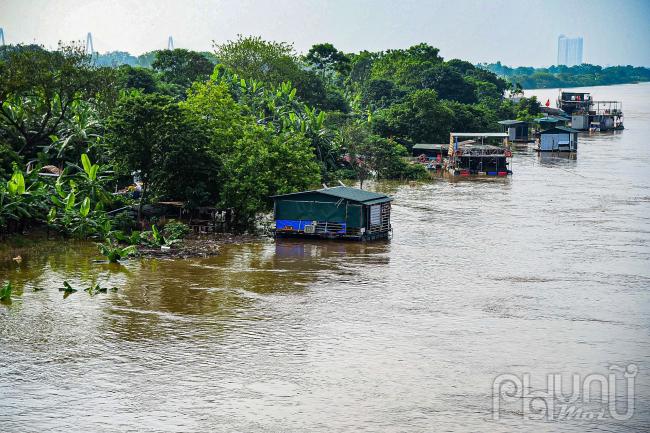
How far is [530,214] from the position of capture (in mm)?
41781

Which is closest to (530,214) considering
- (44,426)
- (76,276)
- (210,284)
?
(210,284)

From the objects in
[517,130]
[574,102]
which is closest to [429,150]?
[517,130]

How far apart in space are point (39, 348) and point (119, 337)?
1934 mm

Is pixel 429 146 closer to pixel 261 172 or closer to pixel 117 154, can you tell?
pixel 261 172

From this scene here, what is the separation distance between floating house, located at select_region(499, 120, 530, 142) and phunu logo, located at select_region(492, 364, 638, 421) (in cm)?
6469

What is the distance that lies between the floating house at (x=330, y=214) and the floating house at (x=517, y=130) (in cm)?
5134

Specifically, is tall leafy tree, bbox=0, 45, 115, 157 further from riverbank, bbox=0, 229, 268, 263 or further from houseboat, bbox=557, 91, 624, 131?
houseboat, bbox=557, 91, 624, 131

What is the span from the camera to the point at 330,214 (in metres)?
33.5

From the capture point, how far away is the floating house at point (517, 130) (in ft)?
272

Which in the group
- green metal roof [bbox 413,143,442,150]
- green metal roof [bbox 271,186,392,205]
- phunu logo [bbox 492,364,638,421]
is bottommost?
phunu logo [bbox 492,364,638,421]

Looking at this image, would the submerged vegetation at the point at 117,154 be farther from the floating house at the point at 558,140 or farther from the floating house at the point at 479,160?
the floating house at the point at 558,140

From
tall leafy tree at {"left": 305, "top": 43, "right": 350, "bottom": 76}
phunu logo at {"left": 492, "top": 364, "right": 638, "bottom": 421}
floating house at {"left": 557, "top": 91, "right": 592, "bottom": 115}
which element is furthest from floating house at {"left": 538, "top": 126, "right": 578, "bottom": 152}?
phunu logo at {"left": 492, "top": 364, "right": 638, "bottom": 421}

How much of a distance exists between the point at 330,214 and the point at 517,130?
54.8 meters

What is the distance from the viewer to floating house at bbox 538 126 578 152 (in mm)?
73875
